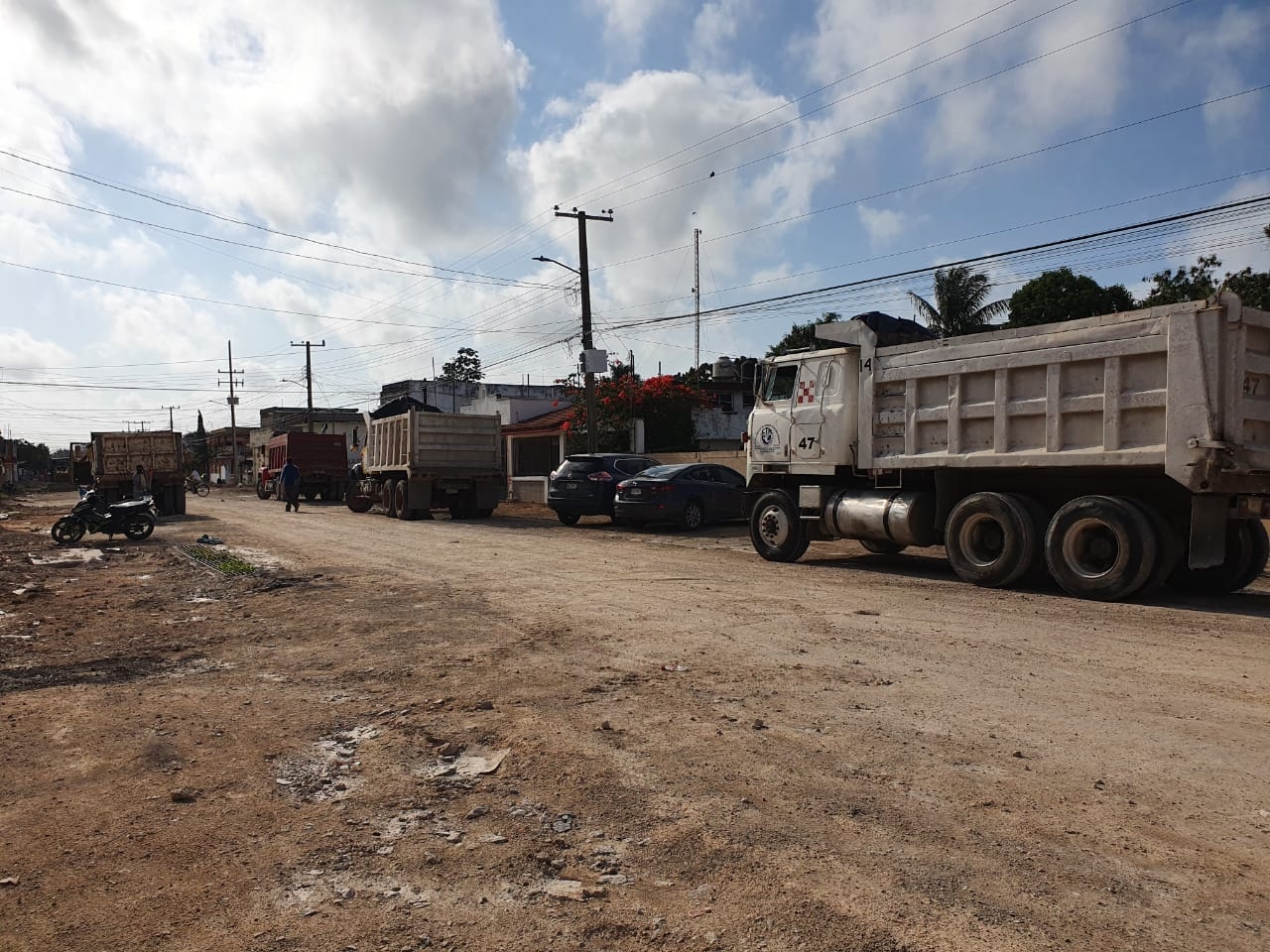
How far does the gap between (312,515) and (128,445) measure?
632 cm

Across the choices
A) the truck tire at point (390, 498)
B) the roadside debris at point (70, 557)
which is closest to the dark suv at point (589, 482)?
the truck tire at point (390, 498)

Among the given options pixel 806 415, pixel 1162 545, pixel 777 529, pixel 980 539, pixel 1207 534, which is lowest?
pixel 777 529

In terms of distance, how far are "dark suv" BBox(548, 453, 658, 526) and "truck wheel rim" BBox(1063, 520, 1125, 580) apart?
12.1 metres

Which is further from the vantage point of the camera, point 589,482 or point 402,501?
point 402,501

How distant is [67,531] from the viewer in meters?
17.6

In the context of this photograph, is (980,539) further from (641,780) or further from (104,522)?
(104,522)

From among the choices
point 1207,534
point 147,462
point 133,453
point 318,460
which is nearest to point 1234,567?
point 1207,534

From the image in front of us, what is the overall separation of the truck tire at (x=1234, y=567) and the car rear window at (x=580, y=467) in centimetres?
1286

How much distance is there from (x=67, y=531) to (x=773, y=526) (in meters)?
13.9

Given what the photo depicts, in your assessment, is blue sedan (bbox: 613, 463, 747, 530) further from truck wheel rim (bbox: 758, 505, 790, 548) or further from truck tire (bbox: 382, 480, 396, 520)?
truck tire (bbox: 382, 480, 396, 520)

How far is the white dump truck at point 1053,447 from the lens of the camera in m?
8.41

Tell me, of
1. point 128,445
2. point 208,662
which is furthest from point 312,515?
point 208,662

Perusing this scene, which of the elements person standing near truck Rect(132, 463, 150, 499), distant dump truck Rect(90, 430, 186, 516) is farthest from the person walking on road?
person standing near truck Rect(132, 463, 150, 499)

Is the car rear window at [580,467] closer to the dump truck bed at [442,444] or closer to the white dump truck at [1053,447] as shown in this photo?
the dump truck bed at [442,444]
